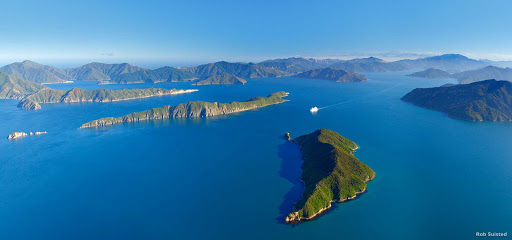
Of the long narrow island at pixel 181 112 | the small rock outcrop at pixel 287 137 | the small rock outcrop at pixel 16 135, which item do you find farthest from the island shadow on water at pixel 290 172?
the small rock outcrop at pixel 16 135

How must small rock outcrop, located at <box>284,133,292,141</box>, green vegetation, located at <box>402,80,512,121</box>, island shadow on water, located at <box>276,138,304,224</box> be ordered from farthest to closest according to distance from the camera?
1. green vegetation, located at <box>402,80,512,121</box>
2. small rock outcrop, located at <box>284,133,292,141</box>
3. island shadow on water, located at <box>276,138,304,224</box>

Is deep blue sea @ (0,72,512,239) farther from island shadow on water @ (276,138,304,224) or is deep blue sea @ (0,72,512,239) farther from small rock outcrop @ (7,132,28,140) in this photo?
small rock outcrop @ (7,132,28,140)

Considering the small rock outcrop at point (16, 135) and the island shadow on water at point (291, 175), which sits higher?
the small rock outcrop at point (16, 135)

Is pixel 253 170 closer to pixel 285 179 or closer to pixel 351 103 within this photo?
pixel 285 179

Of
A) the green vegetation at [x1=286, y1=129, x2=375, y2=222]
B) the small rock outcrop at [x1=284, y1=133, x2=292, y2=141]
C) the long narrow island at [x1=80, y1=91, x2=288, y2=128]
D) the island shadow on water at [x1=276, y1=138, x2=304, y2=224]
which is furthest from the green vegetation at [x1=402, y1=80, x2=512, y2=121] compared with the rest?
the long narrow island at [x1=80, y1=91, x2=288, y2=128]

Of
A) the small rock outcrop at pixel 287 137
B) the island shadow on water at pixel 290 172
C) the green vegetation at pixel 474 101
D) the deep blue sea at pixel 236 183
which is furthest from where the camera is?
the green vegetation at pixel 474 101

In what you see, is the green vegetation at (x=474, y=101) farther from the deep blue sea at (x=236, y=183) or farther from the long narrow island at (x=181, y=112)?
the long narrow island at (x=181, y=112)
